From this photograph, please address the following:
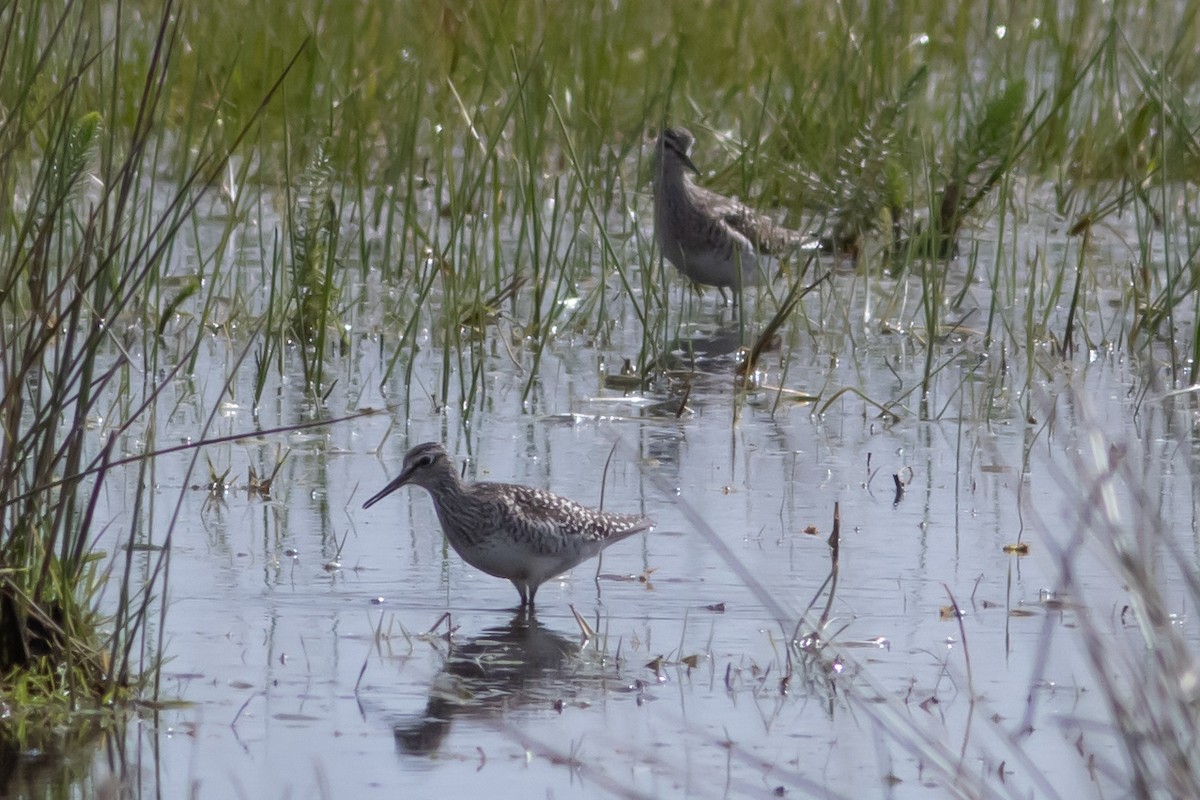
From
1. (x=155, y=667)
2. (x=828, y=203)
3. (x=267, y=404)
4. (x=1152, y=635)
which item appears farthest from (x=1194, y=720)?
(x=828, y=203)

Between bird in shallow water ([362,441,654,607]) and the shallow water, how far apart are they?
11 centimetres

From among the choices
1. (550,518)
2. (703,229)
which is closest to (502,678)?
(550,518)

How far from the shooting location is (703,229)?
9.52 meters

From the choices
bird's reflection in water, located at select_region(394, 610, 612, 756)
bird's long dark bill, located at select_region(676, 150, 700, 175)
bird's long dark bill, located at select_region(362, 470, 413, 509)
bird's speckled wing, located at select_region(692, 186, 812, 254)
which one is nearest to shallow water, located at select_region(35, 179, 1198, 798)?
bird's reflection in water, located at select_region(394, 610, 612, 756)

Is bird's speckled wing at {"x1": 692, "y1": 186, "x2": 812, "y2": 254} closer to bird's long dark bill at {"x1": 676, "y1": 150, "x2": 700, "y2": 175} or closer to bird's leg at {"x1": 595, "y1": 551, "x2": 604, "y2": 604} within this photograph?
bird's long dark bill at {"x1": 676, "y1": 150, "x2": 700, "y2": 175}

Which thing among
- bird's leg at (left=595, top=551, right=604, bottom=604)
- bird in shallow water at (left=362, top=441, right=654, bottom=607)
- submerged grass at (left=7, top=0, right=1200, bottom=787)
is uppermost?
submerged grass at (left=7, top=0, right=1200, bottom=787)

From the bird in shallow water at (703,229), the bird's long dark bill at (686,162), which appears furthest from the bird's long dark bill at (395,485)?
the bird's long dark bill at (686,162)

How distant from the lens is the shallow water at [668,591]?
4098 millimetres

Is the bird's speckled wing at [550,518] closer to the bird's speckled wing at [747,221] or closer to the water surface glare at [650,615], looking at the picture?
the water surface glare at [650,615]

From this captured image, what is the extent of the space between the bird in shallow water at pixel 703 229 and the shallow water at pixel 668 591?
3.33 ft

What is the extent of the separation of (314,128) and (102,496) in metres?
3.70

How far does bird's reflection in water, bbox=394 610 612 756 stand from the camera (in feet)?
14.2

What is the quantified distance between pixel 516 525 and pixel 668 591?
1.46ft

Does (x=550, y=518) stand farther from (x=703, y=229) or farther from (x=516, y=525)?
(x=703, y=229)
